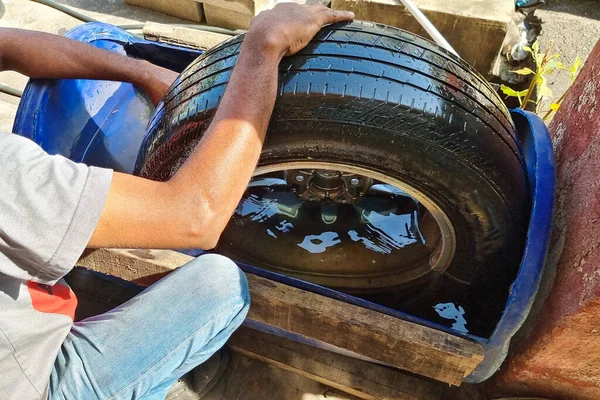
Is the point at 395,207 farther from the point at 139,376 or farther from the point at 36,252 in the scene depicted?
the point at 36,252

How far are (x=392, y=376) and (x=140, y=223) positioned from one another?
101 centimetres

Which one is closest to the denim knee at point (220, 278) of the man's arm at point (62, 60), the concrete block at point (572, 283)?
the man's arm at point (62, 60)

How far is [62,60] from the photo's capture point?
5.34ft

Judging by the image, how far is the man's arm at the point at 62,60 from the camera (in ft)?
5.25

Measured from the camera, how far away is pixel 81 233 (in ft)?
3.12

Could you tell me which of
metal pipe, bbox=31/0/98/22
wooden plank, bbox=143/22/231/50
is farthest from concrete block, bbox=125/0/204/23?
wooden plank, bbox=143/22/231/50

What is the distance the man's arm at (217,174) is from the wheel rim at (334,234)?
19.3 inches

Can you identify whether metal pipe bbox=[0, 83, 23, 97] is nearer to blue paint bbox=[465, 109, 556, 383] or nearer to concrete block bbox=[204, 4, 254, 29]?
concrete block bbox=[204, 4, 254, 29]

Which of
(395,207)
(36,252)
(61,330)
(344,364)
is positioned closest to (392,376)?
(344,364)

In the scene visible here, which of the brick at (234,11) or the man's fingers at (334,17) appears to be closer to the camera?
the man's fingers at (334,17)

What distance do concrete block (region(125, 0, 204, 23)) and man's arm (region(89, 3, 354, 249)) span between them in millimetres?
2282

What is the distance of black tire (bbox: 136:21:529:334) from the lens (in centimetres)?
121

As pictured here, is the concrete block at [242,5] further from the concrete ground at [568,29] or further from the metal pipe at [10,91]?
the concrete ground at [568,29]

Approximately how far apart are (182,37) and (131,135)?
1.69ft
